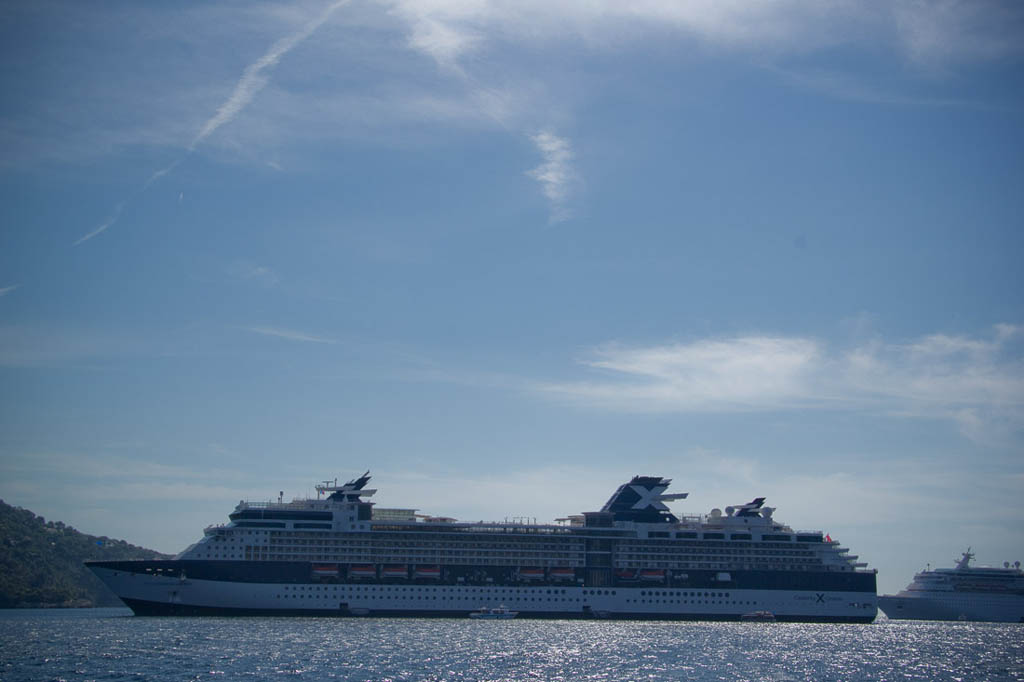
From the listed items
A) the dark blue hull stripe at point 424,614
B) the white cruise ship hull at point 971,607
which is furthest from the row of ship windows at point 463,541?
the white cruise ship hull at point 971,607

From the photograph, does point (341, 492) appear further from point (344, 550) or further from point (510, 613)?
point (510, 613)

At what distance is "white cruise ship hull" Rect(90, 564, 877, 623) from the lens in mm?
92938

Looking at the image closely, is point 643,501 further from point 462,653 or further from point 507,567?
point 462,653

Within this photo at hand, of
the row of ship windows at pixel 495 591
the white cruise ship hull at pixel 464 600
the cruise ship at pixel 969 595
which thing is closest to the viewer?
the white cruise ship hull at pixel 464 600

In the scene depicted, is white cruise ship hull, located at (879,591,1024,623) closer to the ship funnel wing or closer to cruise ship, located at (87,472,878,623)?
cruise ship, located at (87,472,878,623)

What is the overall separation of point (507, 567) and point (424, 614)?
1061 centimetres

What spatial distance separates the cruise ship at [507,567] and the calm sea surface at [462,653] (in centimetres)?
449

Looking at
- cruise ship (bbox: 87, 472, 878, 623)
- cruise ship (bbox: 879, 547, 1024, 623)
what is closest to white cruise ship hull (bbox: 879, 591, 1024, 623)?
cruise ship (bbox: 879, 547, 1024, 623)

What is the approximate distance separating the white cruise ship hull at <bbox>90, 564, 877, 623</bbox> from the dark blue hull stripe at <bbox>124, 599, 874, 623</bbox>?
10 cm

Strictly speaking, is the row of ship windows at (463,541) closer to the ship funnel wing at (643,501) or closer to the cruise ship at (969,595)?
the ship funnel wing at (643,501)

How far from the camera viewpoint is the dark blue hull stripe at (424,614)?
3666 inches

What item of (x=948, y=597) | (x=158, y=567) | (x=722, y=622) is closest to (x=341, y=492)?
(x=158, y=567)

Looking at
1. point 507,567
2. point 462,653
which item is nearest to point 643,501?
point 507,567

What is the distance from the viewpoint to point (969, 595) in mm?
137875
